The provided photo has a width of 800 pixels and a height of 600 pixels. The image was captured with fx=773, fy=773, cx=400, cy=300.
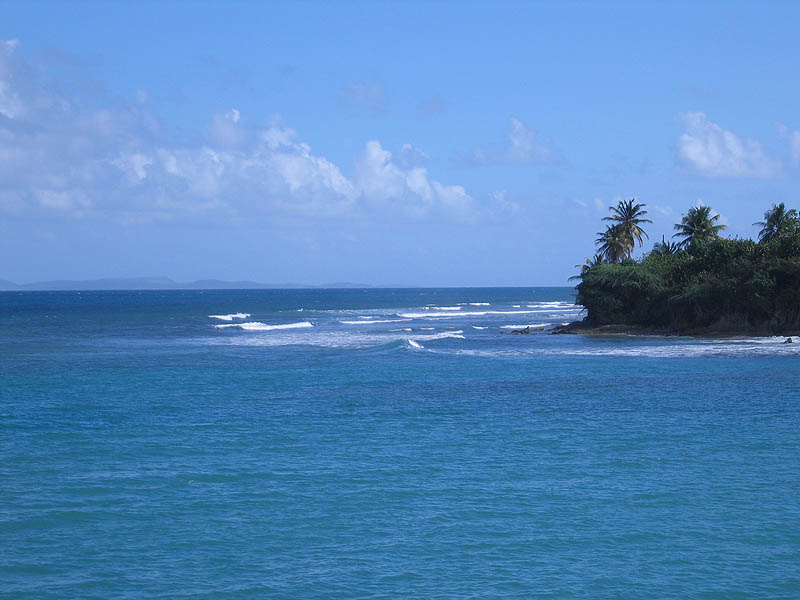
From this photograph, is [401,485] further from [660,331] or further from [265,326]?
[265,326]

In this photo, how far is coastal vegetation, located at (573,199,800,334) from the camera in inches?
1898

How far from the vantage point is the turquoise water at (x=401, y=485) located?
11.2 m

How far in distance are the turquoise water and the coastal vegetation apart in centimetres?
1868

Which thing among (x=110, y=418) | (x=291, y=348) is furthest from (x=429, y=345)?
(x=110, y=418)

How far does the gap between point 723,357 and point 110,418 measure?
93.6ft

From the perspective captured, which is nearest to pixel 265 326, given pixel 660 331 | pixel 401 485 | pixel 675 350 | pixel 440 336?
pixel 440 336

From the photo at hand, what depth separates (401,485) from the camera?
15305mm

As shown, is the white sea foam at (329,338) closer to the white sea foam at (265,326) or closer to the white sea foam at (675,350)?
the white sea foam at (265,326)

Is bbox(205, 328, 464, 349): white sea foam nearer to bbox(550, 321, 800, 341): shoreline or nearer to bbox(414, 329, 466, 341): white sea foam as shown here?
bbox(414, 329, 466, 341): white sea foam

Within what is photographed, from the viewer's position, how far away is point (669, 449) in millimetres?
18078

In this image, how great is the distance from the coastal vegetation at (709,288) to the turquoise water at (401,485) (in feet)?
61.3

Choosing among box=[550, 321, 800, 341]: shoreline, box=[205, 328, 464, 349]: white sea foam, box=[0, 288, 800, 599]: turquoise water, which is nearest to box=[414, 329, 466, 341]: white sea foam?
box=[205, 328, 464, 349]: white sea foam

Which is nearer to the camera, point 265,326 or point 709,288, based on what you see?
point 709,288

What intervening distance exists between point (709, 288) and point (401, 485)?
40749mm
